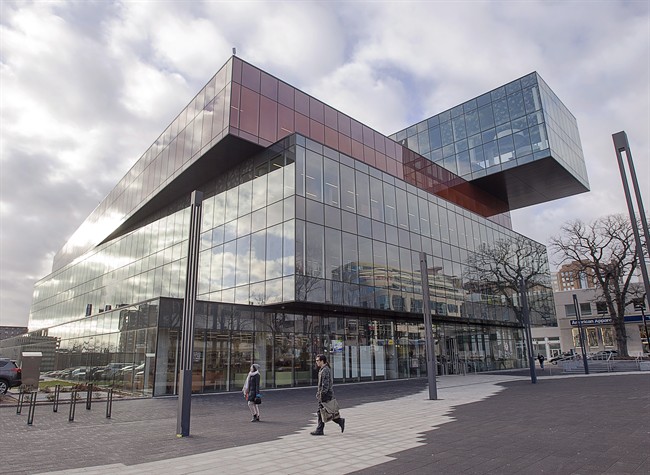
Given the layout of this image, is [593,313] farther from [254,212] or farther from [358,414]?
[358,414]

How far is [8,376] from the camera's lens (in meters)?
19.6

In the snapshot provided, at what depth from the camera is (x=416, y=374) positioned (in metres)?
32.0

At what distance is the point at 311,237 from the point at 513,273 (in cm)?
2757

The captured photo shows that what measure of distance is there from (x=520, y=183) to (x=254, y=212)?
2827 cm

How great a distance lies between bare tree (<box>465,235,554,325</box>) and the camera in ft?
128

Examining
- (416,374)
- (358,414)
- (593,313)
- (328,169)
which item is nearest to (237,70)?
(328,169)

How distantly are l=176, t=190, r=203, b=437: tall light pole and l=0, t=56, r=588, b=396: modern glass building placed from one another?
10.7 metres

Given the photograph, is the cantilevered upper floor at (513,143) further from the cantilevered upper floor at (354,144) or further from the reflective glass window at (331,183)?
the reflective glass window at (331,183)

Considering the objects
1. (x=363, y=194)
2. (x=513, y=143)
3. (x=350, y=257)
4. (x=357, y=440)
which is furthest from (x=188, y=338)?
(x=513, y=143)

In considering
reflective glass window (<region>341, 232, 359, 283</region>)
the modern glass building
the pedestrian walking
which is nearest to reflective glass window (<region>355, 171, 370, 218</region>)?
the modern glass building

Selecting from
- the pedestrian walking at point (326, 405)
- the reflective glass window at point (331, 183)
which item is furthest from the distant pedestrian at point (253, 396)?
the reflective glass window at point (331, 183)

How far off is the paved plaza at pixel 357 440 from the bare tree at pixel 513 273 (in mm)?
24338

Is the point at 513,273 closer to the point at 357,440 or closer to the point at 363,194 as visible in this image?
the point at 363,194

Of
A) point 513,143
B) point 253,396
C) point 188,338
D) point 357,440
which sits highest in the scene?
point 513,143
